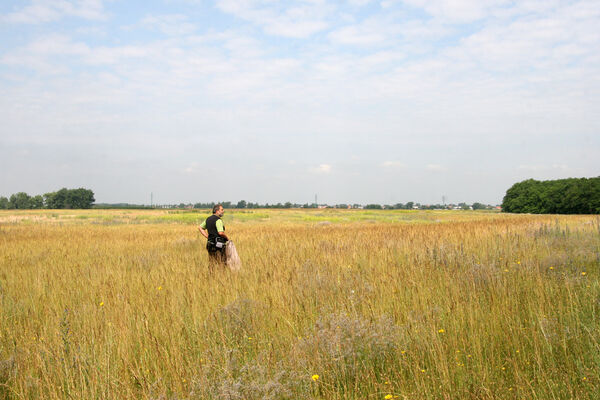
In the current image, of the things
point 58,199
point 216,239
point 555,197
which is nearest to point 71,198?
point 58,199

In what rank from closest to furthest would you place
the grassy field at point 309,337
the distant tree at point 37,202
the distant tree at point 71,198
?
the grassy field at point 309,337
the distant tree at point 71,198
the distant tree at point 37,202

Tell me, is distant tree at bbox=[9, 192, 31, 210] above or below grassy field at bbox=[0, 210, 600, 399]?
above

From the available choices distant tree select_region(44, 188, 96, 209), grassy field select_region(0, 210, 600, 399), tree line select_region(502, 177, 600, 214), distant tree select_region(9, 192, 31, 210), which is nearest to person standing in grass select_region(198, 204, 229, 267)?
grassy field select_region(0, 210, 600, 399)

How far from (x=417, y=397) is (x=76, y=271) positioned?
317 inches

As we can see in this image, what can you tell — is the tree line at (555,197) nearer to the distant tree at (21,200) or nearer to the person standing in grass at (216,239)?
the person standing in grass at (216,239)

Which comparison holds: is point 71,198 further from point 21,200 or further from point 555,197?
point 555,197

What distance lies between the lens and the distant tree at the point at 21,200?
567 ft

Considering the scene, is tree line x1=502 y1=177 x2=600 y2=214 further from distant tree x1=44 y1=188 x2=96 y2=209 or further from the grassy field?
distant tree x1=44 y1=188 x2=96 y2=209

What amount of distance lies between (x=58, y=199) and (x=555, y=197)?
186m

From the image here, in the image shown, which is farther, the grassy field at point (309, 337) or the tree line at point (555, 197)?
the tree line at point (555, 197)

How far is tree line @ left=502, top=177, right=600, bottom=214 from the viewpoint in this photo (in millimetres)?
80312

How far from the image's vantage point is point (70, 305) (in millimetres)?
5406

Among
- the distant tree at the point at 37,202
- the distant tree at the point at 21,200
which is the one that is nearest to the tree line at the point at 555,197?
the distant tree at the point at 37,202

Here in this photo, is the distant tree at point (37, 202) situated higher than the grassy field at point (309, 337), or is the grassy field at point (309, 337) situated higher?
the distant tree at point (37, 202)
